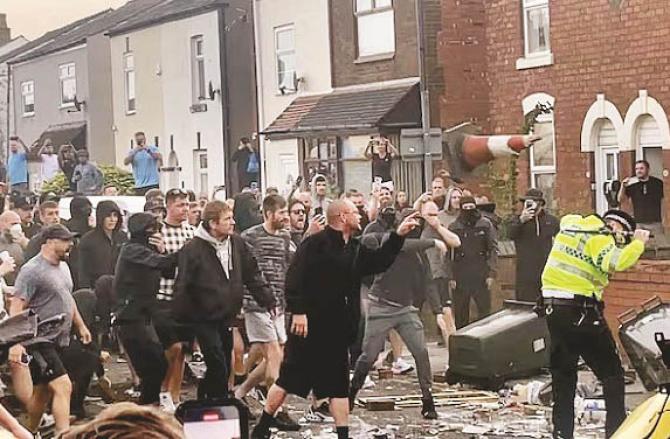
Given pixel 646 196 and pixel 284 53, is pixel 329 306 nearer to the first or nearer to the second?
pixel 646 196

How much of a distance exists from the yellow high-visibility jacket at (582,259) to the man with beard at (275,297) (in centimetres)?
262

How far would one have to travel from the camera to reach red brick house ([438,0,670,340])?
18.4 meters

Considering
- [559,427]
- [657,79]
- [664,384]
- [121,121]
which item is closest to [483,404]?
[559,427]

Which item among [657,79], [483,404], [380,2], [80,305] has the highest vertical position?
[380,2]

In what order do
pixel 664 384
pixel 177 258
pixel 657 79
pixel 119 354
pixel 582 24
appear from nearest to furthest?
pixel 664 384
pixel 177 258
pixel 119 354
pixel 657 79
pixel 582 24

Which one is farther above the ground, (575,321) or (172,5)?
(172,5)

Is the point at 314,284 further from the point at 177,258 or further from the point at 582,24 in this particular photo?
the point at 582,24

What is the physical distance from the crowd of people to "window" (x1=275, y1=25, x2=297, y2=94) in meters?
11.5

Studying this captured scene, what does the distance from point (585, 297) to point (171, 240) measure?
364 centimetres

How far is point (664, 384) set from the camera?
621 cm

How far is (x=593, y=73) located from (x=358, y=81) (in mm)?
5989

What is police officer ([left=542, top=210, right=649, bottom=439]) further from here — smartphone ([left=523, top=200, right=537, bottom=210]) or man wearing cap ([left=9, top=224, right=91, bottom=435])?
smartphone ([left=523, top=200, right=537, bottom=210])

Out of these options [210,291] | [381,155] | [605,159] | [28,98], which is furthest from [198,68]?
[210,291]

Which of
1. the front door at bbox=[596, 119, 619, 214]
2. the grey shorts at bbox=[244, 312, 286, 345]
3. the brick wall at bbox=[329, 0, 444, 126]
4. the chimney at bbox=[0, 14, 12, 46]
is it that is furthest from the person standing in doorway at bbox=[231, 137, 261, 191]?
the grey shorts at bbox=[244, 312, 286, 345]
